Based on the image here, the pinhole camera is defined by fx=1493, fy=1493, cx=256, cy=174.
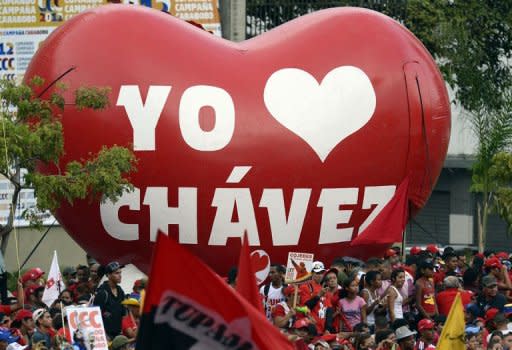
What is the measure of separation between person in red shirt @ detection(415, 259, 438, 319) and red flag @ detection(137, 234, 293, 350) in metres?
9.07

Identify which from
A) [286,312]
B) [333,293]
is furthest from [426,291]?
[286,312]

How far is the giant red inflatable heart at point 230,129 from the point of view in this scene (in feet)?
58.6

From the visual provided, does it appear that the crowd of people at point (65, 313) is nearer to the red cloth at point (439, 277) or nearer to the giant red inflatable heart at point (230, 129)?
the giant red inflatable heart at point (230, 129)

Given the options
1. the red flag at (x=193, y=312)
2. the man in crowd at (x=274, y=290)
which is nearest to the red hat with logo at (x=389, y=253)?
the man in crowd at (x=274, y=290)

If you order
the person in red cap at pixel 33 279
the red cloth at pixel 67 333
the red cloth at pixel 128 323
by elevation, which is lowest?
the person in red cap at pixel 33 279

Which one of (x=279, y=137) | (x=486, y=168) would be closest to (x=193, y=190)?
(x=279, y=137)

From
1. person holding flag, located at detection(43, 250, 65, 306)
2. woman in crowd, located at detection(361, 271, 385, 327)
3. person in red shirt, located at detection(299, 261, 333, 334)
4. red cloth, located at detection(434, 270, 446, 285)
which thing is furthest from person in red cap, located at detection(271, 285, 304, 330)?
red cloth, located at detection(434, 270, 446, 285)

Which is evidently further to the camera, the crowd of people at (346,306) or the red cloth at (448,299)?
the red cloth at (448,299)

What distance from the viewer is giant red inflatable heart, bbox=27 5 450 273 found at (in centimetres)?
1786

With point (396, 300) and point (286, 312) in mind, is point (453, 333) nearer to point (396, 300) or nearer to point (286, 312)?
point (286, 312)

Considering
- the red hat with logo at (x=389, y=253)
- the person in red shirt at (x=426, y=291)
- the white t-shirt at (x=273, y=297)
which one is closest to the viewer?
the white t-shirt at (x=273, y=297)

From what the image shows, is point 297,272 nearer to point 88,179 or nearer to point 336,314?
point 336,314

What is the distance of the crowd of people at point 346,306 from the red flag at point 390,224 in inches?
12.0

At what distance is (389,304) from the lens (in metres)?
15.5
